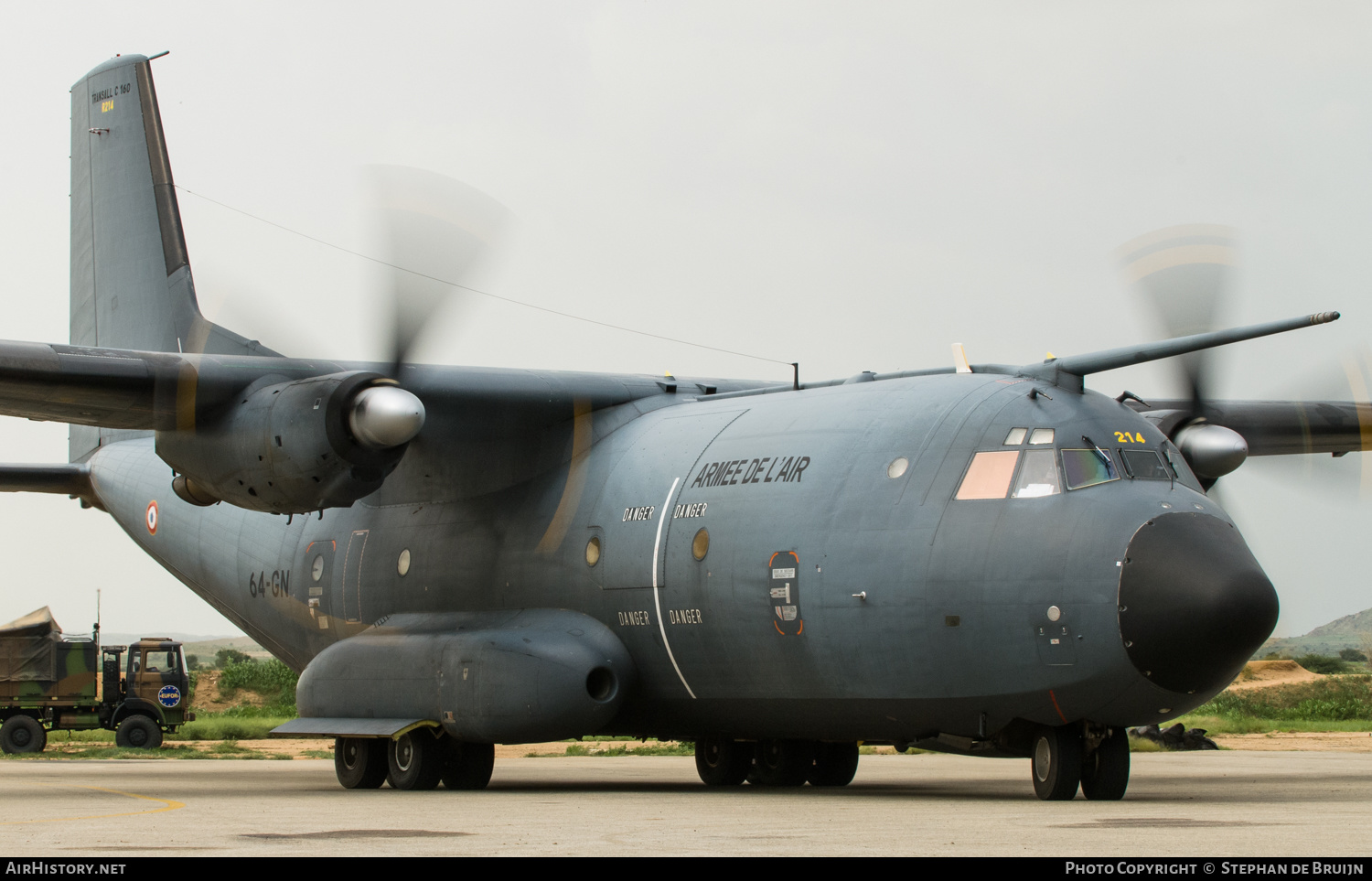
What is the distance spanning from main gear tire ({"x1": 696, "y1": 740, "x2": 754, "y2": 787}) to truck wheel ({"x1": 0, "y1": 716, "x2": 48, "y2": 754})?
16.6 metres

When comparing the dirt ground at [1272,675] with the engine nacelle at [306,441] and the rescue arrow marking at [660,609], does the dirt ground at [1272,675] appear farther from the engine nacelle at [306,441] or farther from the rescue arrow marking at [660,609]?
the engine nacelle at [306,441]

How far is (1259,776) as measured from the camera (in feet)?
56.3

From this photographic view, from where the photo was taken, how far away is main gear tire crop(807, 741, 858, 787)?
15828 millimetres

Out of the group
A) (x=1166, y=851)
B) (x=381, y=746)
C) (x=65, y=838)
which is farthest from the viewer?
(x=381, y=746)

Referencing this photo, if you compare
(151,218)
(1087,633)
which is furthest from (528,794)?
(151,218)

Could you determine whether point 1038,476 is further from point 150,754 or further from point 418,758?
point 150,754

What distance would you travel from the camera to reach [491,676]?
14891 millimetres

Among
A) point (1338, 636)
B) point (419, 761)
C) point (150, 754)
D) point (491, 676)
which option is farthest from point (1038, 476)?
point (1338, 636)

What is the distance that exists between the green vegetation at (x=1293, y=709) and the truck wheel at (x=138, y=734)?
19.9m

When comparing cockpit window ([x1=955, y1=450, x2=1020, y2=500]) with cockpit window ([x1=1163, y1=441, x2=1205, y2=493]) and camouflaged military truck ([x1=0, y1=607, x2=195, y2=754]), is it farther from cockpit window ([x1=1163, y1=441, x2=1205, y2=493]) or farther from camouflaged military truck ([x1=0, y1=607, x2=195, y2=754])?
camouflaged military truck ([x1=0, y1=607, x2=195, y2=754])

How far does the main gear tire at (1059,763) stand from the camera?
1230cm

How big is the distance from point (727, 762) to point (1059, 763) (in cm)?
472
